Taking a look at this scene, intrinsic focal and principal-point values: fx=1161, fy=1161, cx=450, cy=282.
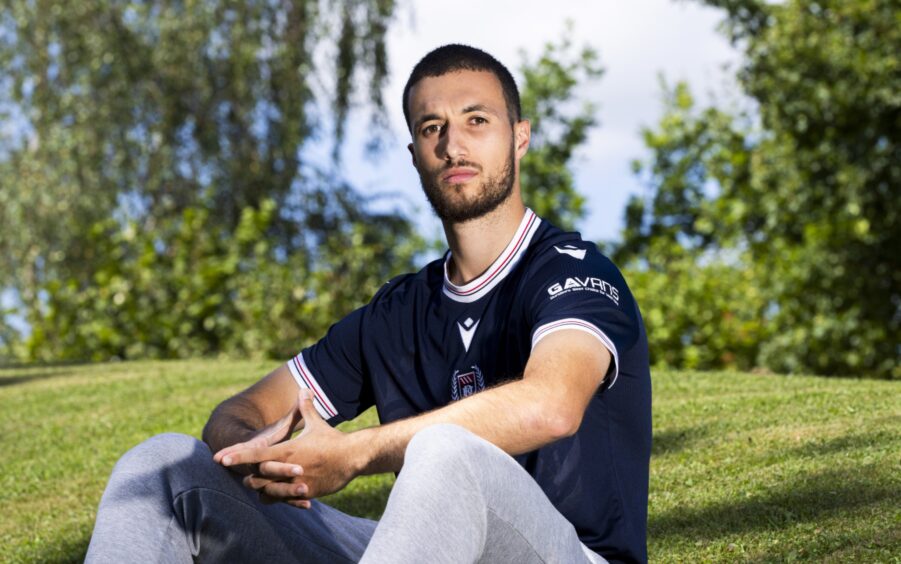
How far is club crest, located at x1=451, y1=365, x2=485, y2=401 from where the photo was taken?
2.82 m

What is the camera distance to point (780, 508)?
167 inches

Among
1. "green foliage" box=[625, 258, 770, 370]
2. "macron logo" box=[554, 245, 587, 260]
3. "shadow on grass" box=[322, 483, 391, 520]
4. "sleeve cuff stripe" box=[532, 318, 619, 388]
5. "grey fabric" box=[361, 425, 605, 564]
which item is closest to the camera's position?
"grey fabric" box=[361, 425, 605, 564]

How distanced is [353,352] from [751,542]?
162 cm

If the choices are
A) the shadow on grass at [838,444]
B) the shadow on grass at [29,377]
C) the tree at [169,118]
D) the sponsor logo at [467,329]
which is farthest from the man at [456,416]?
the tree at [169,118]

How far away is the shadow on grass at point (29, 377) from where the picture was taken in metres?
9.84

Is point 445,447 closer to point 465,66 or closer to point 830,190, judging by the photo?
point 465,66

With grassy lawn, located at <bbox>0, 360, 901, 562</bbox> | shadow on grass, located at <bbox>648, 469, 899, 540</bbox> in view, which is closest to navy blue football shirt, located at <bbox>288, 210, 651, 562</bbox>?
grassy lawn, located at <bbox>0, 360, 901, 562</bbox>

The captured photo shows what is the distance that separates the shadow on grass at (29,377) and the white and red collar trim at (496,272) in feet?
25.4

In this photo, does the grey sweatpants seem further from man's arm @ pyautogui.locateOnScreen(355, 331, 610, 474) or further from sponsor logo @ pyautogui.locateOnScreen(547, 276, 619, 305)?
sponsor logo @ pyautogui.locateOnScreen(547, 276, 619, 305)

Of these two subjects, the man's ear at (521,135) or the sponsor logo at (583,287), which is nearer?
the sponsor logo at (583,287)

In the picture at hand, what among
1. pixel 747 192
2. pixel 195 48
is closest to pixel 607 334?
pixel 747 192

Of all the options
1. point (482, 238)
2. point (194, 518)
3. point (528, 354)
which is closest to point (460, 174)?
point (482, 238)

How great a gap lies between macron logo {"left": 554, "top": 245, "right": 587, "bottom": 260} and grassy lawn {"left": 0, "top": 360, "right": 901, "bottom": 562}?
1.50 metres

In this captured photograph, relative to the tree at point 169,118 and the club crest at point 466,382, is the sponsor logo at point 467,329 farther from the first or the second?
the tree at point 169,118
